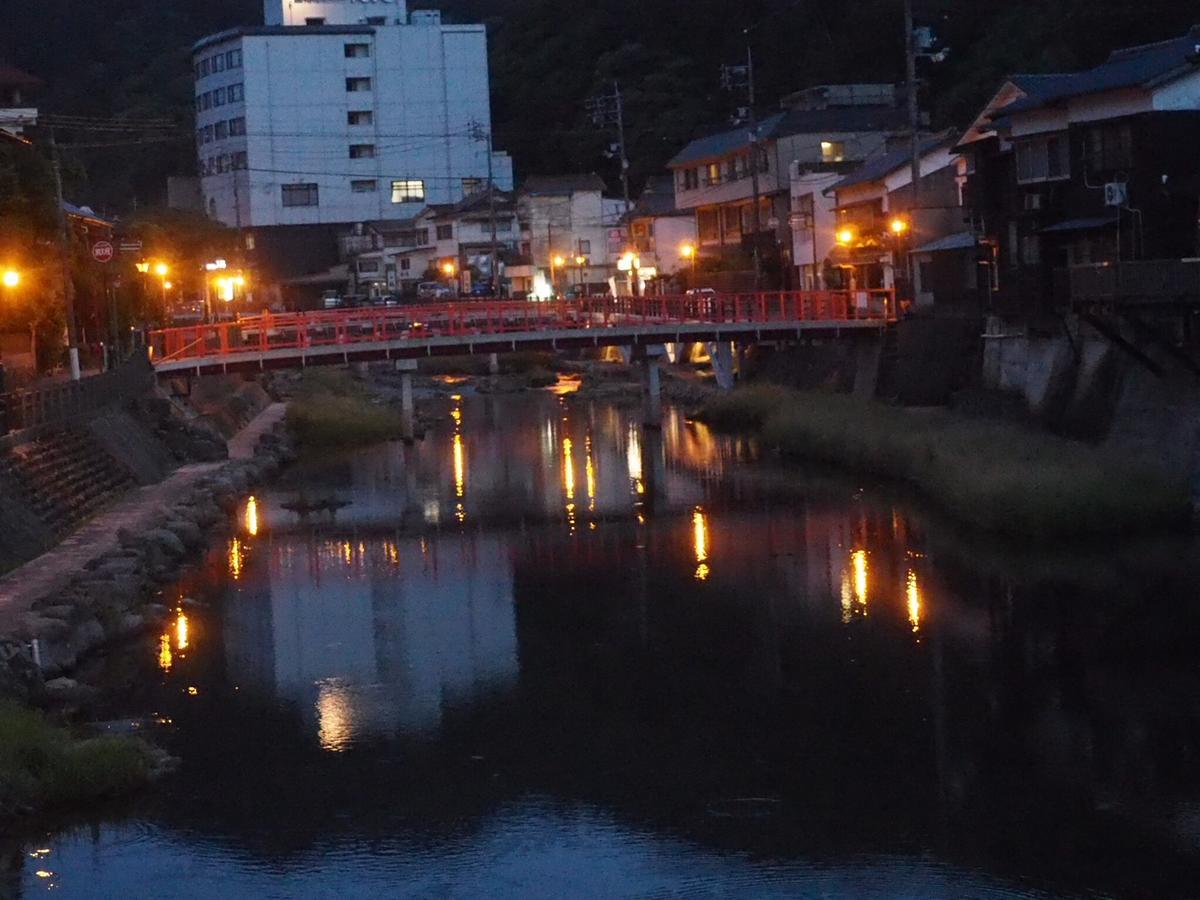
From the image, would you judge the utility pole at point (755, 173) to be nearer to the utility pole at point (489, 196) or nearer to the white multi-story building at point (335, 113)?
the utility pole at point (489, 196)

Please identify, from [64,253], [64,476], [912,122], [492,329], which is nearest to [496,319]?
[492,329]

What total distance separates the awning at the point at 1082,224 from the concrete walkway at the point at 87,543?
1423cm

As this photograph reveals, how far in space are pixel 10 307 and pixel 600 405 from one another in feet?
58.6

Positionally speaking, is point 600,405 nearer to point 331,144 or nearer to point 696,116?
point 696,116

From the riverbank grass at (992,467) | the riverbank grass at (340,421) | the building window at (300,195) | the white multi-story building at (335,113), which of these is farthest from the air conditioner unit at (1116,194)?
the building window at (300,195)

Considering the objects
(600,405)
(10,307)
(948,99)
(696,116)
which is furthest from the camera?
(696,116)

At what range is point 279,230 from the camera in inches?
2542

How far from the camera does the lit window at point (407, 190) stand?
216ft

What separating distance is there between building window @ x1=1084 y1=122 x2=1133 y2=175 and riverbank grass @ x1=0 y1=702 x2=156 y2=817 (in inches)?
691

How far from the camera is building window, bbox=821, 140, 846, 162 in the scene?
46.4 m

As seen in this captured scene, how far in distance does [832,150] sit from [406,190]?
77.8 ft

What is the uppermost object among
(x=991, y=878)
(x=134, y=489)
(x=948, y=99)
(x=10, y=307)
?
(x=948, y=99)

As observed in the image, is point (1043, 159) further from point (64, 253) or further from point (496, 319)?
point (64, 253)

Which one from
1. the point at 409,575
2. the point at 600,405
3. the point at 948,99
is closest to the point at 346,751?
the point at 409,575
